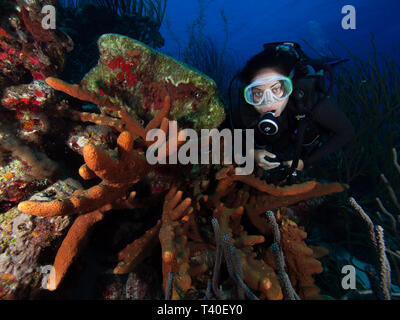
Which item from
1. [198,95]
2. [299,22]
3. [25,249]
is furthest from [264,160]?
[299,22]

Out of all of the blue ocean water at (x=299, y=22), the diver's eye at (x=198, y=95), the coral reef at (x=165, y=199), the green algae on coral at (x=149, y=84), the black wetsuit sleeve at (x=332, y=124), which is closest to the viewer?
the coral reef at (x=165, y=199)

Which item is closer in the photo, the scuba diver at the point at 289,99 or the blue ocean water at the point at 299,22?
the scuba diver at the point at 289,99

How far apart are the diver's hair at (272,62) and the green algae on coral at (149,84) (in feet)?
1.62

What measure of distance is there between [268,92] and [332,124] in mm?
835

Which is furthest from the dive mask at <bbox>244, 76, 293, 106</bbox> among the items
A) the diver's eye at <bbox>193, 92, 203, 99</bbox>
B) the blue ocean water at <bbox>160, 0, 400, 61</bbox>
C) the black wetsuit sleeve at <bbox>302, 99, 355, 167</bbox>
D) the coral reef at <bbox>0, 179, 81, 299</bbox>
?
the blue ocean water at <bbox>160, 0, 400, 61</bbox>

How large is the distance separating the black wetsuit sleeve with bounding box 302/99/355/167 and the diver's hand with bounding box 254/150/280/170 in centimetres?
64

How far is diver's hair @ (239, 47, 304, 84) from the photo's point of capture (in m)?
2.26

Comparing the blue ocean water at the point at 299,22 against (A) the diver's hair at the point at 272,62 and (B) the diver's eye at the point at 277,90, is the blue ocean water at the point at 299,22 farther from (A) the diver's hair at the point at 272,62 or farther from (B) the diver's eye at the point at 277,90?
(B) the diver's eye at the point at 277,90

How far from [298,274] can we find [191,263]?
808mm

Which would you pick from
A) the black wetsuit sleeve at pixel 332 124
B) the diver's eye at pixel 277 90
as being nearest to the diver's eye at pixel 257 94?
the diver's eye at pixel 277 90

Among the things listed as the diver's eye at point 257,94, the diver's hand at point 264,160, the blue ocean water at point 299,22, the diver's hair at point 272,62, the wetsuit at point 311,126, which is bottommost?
the diver's hand at point 264,160

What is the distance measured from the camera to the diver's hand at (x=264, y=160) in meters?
2.38
